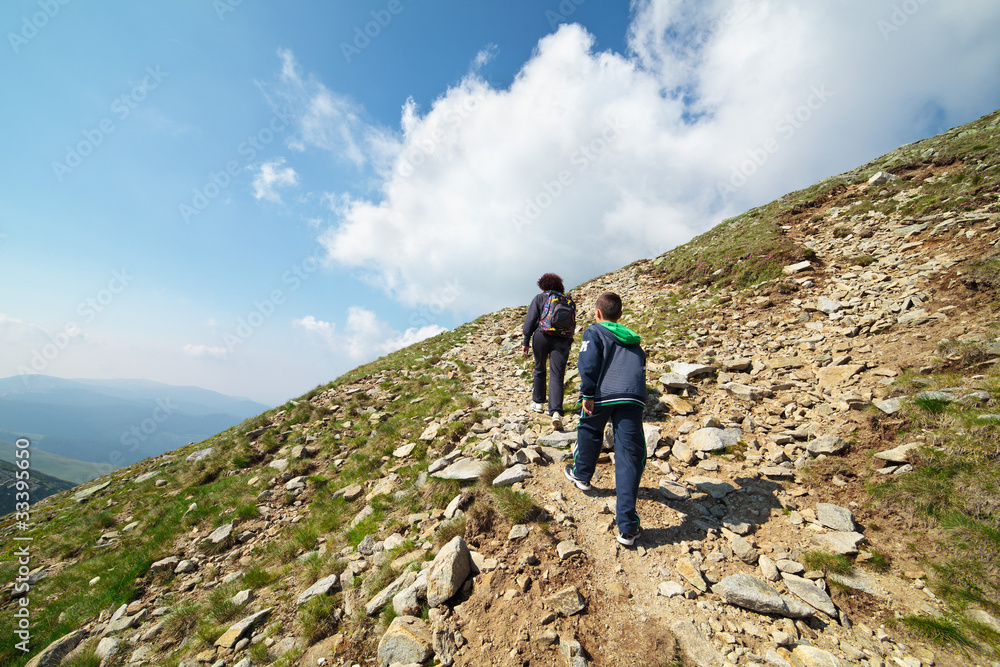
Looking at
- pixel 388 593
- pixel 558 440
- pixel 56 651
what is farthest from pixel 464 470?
pixel 56 651

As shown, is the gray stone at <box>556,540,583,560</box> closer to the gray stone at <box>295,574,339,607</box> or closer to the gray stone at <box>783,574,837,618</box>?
the gray stone at <box>783,574,837,618</box>

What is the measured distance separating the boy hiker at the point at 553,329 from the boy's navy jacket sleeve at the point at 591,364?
258cm

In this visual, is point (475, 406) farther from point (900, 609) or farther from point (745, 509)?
→ point (900, 609)

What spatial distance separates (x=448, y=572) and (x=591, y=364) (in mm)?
3437

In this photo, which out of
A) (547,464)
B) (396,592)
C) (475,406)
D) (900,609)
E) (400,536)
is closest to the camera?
(900,609)

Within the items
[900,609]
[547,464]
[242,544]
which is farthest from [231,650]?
[900,609]

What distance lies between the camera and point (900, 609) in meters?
3.64

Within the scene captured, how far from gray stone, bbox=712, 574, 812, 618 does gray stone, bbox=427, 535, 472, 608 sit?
2.94 meters

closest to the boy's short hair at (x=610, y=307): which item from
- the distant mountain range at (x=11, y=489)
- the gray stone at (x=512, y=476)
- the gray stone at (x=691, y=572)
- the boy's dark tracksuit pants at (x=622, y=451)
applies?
the boy's dark tracksuit pants at (x=622, y=451)

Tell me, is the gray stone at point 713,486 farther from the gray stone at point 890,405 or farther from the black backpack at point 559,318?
the black backpack at point 559,318

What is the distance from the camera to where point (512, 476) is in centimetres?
604

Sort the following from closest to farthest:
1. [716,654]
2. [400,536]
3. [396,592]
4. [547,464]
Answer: [716,654] < [396,592] < [400,536] < [547,464]

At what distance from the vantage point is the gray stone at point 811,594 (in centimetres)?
370

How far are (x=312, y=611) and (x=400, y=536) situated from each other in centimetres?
149
